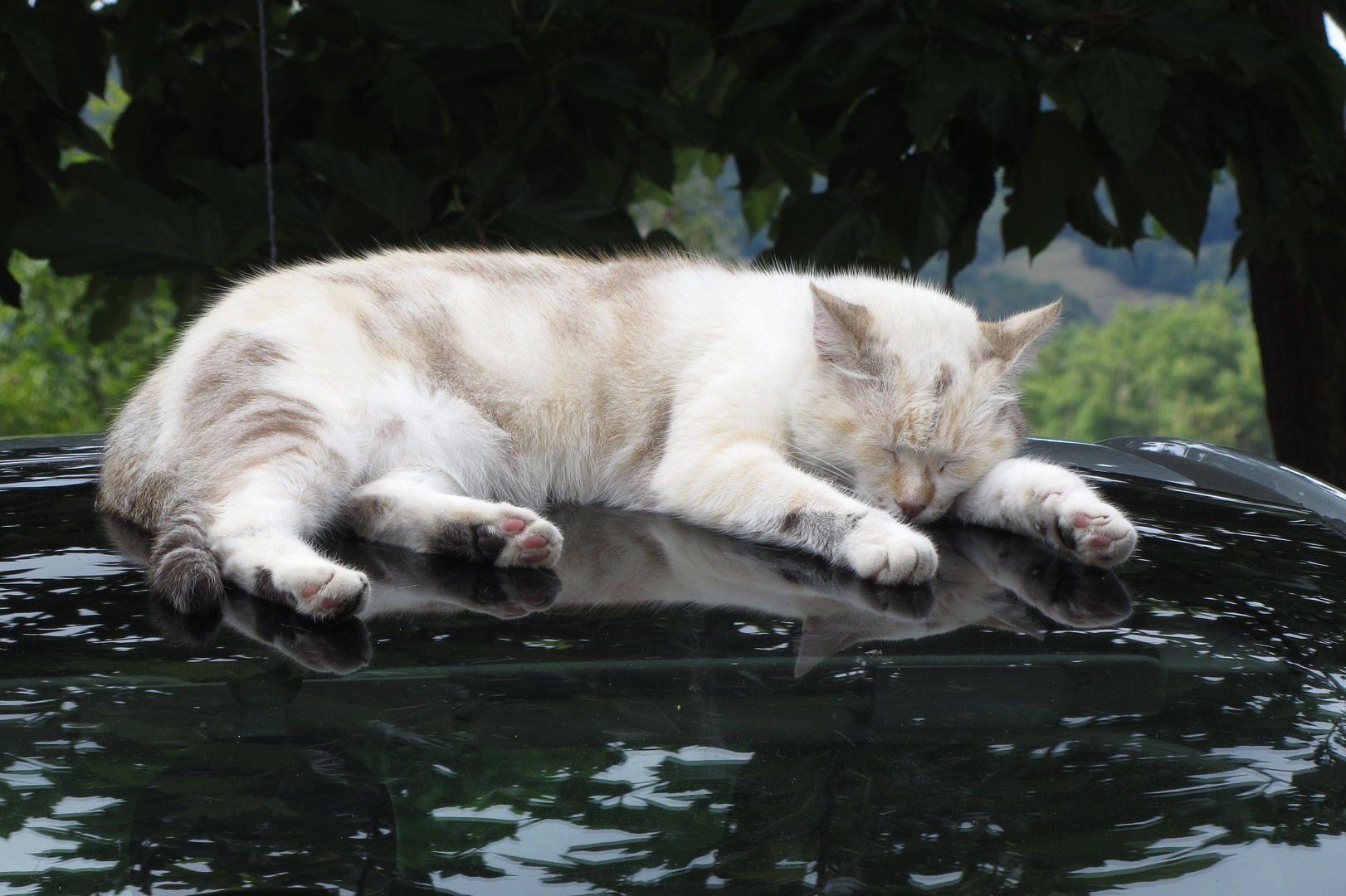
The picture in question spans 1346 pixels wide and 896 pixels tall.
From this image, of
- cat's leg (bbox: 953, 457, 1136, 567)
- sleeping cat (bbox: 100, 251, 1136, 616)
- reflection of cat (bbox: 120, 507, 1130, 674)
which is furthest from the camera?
sleeping cat (bbox: 100, 251, 1136, 616)

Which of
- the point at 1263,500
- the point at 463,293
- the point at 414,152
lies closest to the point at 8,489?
the point at 463,293

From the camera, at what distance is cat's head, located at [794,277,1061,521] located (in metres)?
2.25

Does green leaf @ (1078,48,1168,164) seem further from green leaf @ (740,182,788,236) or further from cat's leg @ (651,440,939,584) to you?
green leaf @ (740,182,788,236)

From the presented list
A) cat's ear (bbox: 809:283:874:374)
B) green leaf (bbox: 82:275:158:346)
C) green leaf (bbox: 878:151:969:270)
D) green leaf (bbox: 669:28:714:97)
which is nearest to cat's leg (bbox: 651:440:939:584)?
cat's ear (bbox: 809:283:874:374)

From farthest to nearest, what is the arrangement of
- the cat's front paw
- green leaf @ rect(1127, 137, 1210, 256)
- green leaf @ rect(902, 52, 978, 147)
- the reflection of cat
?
green leaf @ rect(1127, 137, 1210, 256)
green leaf @ rect(902, 52, 978, 147)
the cat's front paw
the reflection of cat

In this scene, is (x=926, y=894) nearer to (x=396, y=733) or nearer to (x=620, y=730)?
(x=620, y=730)

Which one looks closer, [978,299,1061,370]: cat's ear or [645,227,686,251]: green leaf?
[978,299,1061,370]: cat's ear

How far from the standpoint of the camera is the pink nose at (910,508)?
2.20 m

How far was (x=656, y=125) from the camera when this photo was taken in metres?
2.91

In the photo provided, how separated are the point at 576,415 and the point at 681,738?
1.55 metres

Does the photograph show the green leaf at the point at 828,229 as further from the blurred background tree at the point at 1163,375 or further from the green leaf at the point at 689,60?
the blurred background tree at the point at 1163,375

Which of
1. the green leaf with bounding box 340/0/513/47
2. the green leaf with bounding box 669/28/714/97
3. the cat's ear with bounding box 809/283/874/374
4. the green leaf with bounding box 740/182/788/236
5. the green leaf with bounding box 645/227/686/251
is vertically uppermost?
the green leaf with bounding box 669/28/714/97

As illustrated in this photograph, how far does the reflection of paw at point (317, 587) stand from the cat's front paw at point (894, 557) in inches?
27.9

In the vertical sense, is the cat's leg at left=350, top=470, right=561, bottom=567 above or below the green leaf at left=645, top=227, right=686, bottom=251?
below
